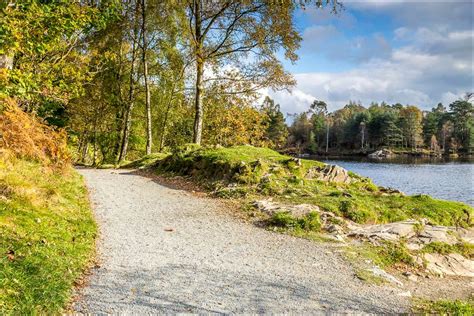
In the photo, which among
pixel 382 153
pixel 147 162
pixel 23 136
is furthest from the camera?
pixel 382 153

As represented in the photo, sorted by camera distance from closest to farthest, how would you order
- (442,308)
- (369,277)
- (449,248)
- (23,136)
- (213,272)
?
1. (442,308)
2. (213,272)
3. (369,277)
4. (449,248)
5. (23,136)

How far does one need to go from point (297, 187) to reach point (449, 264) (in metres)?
5.29

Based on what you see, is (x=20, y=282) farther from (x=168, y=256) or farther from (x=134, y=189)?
(x=134, y=189)

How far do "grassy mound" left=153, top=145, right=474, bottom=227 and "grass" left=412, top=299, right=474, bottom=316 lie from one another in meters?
4.11

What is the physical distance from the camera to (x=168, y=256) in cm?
696

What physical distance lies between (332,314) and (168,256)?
3.14 m

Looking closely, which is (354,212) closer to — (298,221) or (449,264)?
(298,221)

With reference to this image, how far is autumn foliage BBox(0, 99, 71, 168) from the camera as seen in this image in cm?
849

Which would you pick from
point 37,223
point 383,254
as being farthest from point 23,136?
point 383,254

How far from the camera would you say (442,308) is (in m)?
5.38

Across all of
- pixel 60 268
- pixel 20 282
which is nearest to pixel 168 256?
pixel 60 268

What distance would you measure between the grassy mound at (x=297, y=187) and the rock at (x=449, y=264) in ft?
6.64

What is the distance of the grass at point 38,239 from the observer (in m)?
4.68

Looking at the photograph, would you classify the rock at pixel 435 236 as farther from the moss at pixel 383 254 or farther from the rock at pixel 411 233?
the moss at pixel 383 254
